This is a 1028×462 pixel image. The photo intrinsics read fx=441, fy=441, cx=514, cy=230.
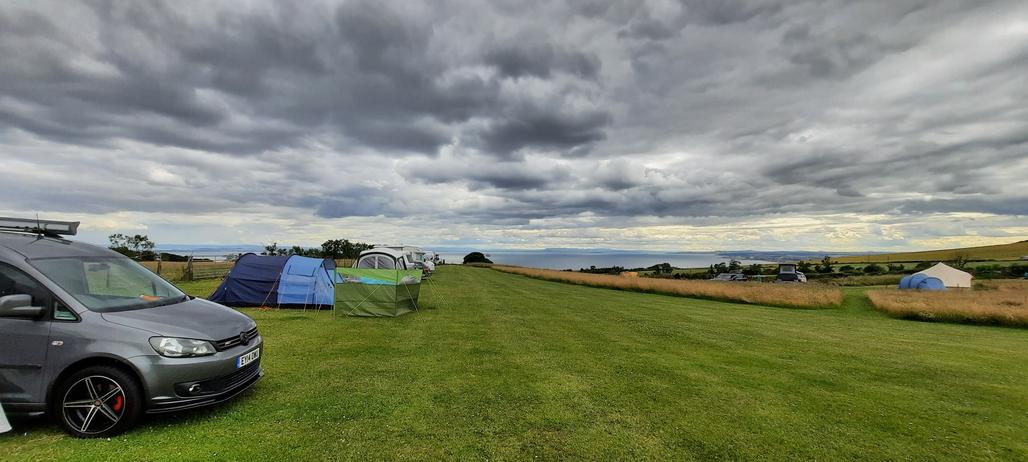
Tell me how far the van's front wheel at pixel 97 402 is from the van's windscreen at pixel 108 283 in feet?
2.53

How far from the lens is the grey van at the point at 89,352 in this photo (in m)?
4.66

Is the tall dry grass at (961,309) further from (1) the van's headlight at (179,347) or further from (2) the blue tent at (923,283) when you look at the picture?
(1) the van's headlight at (179,347)

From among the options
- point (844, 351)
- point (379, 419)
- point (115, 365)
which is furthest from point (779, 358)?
point (115, 365)

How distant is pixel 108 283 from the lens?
555 cm

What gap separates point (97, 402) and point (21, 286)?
5.13 feet

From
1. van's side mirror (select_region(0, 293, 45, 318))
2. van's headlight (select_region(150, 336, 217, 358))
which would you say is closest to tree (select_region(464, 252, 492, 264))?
van's headlight (select_region(150, 336, 217, 358))

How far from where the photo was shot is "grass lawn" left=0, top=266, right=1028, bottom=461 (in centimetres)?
496

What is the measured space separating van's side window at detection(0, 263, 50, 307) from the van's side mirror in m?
0.18

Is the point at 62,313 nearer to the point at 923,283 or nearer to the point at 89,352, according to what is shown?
the point at 89,352

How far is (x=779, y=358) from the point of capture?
10.1m

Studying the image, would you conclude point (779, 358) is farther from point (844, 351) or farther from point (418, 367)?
point (418, 367)

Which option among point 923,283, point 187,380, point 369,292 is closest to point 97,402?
point 187,380

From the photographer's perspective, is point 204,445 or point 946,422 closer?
point 204,445

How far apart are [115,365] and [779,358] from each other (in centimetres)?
1178
